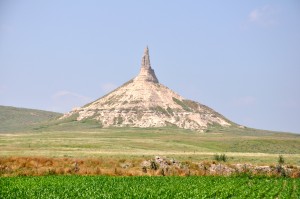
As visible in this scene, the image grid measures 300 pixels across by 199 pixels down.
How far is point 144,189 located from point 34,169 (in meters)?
22.1

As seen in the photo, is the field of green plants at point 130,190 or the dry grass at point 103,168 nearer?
the field of green plants at point 130,190

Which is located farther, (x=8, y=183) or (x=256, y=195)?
(x=8, y=183)

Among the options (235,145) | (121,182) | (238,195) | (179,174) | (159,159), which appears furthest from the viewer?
(235,145)

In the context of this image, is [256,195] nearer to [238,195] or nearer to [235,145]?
[238,195]

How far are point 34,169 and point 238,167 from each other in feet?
89.9

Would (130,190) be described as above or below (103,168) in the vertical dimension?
below

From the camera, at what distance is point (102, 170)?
194 feet

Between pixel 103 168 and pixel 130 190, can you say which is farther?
pixel 103 168

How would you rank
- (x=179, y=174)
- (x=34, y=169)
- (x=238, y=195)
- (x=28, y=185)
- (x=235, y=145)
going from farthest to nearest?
(x=235, y=145)
(x=179, y=174)
(x=34, y=169)
(x=28, y=185)
(x=238, y=195)

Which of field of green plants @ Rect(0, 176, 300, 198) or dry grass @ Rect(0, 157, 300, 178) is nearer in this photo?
field of green plants @ Rect(0, 176, 300, 198)

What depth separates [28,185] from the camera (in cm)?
4088

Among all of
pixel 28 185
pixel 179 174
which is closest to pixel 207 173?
pixel 179 174

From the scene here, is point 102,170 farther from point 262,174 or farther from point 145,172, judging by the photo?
point 262,174

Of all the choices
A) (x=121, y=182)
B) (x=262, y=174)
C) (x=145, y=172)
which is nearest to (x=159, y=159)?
(x=145, y=172)
